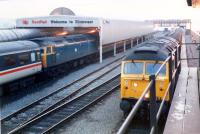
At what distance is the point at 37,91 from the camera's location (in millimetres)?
17469

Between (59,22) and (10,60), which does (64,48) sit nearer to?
(59,22)

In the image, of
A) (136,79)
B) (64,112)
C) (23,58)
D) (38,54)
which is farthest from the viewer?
(38,54)

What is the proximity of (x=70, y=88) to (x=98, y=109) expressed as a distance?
15.4 ft

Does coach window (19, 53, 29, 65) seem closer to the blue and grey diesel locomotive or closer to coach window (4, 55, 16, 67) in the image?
the blue and grey diesel locomotive

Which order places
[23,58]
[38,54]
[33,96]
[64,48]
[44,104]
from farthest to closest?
[64,48]
[38,54]
[23,58]
[33,96]
[44,104]

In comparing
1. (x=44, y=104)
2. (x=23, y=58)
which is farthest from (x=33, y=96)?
(x=23, y=58)

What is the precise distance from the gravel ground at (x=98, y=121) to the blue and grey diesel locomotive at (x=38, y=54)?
16.3 ft

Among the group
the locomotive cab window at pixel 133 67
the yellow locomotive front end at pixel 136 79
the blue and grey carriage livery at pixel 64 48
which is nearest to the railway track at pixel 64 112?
the yellow locomotive front end at pixel 136 79

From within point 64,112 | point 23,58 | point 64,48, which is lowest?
point 64,112

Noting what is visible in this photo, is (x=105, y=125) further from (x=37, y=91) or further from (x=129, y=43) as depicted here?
(x=129, y=43)

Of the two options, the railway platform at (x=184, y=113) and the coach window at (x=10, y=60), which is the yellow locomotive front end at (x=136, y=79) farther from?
the coach window at (x=10, y=60)

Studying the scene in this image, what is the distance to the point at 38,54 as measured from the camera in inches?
762

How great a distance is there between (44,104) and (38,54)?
17.6 feet

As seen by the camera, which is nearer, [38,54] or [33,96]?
[33,96]
